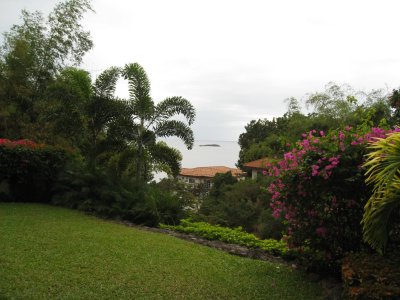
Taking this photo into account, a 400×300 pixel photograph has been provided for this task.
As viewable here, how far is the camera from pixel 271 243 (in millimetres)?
6625

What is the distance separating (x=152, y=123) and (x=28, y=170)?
11.2ft

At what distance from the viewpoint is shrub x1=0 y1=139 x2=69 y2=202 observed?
9.77 meters

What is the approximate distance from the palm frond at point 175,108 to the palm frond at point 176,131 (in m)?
0.21

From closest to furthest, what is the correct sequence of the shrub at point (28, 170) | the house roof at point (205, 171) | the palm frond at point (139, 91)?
the shrub at point (28, 170)
the palm frond at point (139, 91)
the house roof at point (205, 171)

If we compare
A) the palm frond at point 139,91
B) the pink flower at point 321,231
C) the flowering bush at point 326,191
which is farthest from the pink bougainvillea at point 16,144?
the pink flower at point 321,231

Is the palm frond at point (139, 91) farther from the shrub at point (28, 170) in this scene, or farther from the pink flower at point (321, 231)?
the pink flower at point (321, 231)

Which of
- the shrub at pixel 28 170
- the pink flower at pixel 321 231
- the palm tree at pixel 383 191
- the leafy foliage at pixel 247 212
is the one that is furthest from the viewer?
the leafy foliage at pixel 247 212

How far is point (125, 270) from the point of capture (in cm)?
469

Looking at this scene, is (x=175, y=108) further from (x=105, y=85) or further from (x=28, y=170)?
A: (x=28, y=170)

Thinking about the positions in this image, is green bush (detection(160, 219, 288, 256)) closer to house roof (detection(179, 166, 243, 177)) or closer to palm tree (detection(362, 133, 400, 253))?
palm tree (detection(362, 133, 400, 253))

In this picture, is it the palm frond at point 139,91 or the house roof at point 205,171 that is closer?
the palm frond at point 139,91

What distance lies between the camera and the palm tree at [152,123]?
1038 centimetres

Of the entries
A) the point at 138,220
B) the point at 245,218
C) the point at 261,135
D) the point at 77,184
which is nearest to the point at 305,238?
the point at 138,220

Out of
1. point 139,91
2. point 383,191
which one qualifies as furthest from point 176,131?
point 383,191
